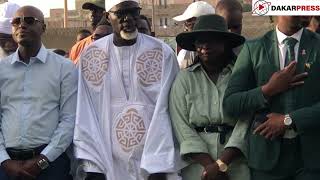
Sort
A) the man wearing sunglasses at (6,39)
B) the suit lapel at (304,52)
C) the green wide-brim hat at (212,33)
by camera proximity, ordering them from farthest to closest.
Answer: the man wearing sunglasses at (6,39) → the green wide-brim hat at (212,33) → the suit lapel at (304,52)

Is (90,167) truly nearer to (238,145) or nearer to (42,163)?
(42,163)

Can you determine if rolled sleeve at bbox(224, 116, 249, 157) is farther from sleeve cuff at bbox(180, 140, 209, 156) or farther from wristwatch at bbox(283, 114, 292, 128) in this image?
wristwatch at bbox(283, 114, 292, 128)

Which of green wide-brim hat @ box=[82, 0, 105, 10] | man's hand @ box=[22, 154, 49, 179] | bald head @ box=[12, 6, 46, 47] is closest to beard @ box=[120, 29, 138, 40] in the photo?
bald head @ box=[12, 6, 46, 47]

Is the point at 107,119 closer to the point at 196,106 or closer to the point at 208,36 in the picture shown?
the point at 196,106

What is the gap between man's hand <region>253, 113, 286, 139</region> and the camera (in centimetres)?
393

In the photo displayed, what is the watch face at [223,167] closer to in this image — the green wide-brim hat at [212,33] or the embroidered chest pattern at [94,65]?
the green wide-brim hat at [212,33]

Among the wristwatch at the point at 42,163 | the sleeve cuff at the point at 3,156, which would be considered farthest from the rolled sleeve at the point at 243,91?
the sleeve cuff at the point at 3,156

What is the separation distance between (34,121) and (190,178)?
124 cm

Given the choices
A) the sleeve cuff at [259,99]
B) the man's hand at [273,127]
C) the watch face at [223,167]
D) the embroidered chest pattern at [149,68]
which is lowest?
the watch face at [223,167]

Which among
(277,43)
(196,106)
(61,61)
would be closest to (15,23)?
(61,61)

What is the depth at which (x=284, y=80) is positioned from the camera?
12.9ft

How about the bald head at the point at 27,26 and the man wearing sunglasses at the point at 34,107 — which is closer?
the man wearing sunglasses at the point at 34,107

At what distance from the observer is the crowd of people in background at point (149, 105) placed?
4.07 m

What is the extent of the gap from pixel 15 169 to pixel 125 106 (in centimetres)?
93
